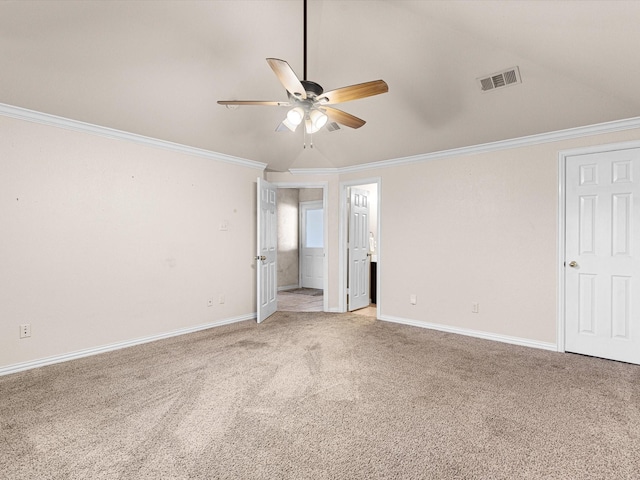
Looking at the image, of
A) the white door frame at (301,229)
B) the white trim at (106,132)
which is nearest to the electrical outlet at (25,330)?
the white trim at (106,132)

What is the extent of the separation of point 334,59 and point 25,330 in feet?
12.6

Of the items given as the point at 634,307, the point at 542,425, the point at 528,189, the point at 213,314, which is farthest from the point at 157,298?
the point at 634,307

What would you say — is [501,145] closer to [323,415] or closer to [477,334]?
[477,334]

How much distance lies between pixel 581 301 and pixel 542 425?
1.97 metres

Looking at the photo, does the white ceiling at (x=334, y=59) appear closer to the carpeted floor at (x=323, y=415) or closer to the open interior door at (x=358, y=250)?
the open interior door at (x=358, y=250)

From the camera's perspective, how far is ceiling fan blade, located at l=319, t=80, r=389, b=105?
2346mm

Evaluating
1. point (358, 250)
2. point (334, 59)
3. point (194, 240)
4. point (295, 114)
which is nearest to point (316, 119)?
point (295, 114)

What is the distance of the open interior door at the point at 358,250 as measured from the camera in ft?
18.4

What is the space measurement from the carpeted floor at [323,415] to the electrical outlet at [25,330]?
341mm

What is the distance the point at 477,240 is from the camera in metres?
4.28

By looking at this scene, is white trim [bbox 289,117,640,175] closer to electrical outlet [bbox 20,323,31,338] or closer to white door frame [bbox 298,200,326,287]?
white door frame [bbox 298,200,326,287]

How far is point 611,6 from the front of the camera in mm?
1936

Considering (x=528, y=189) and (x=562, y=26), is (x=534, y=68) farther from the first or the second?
(x=528, y=189)

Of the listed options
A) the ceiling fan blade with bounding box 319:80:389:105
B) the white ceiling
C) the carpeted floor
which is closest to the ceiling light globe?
the ceiling fan blade with bounding box 319:80:389:105
